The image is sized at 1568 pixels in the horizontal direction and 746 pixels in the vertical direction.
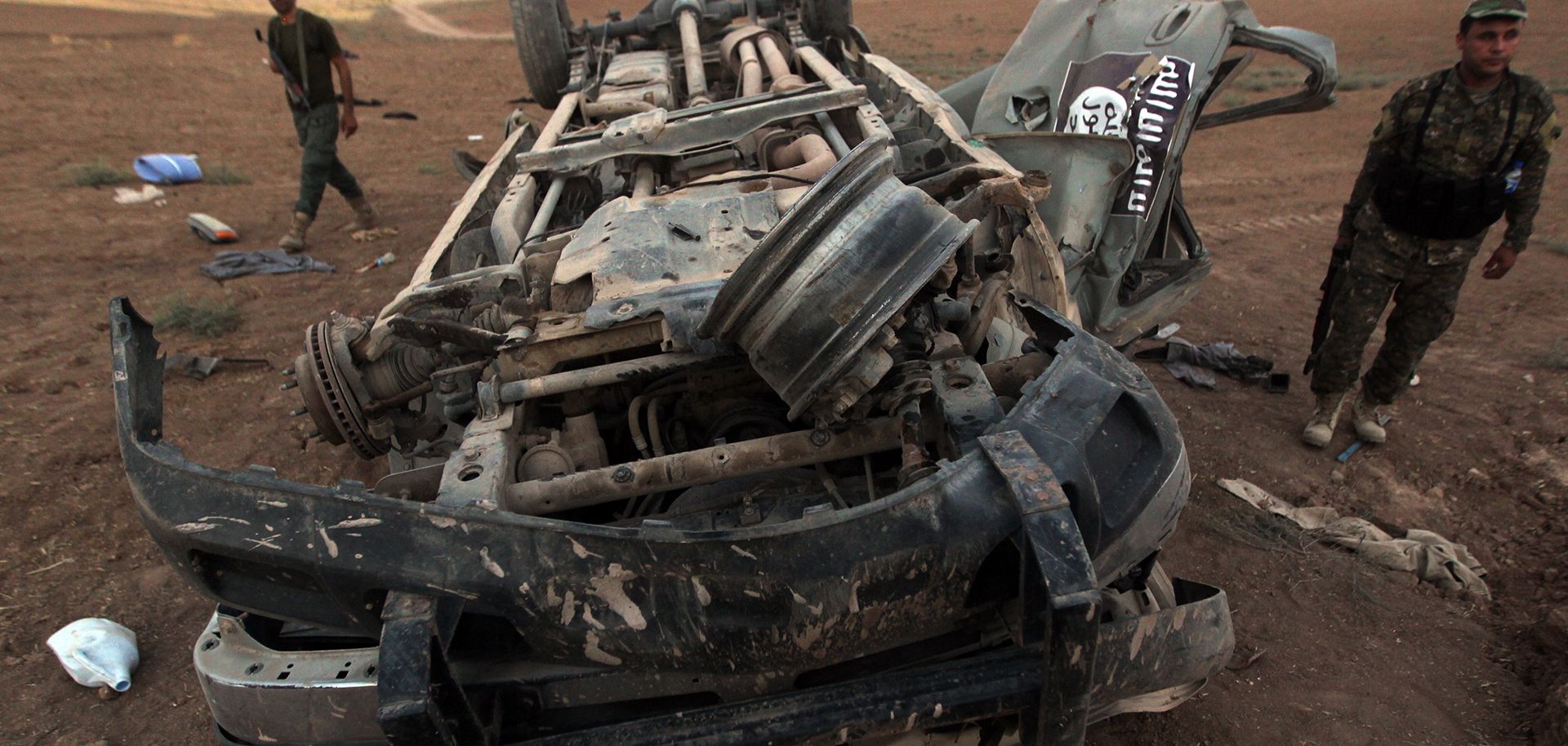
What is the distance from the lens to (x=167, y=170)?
9578 mm

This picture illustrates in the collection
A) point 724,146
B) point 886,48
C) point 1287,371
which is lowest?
point 886,48

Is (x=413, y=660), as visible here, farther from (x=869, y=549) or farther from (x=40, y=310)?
(x=40, y=310)

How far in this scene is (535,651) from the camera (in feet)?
6.27

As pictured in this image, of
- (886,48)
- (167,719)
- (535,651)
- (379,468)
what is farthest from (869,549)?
(886,48)

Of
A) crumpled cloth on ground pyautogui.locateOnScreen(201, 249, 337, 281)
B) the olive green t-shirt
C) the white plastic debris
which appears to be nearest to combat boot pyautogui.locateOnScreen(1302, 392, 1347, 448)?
the white plastic debris

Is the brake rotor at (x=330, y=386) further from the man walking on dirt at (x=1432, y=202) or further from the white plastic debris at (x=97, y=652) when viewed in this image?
the man walking on dirt at (x=1432, y=202)

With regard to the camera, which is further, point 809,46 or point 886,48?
point 886,48

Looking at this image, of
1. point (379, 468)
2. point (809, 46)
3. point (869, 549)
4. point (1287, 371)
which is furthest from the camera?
point (809, 46)

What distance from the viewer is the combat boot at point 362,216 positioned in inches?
316

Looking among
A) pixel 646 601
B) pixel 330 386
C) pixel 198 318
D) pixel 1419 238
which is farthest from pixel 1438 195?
pixel 198 318

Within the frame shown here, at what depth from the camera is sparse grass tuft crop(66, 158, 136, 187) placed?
9.44 m

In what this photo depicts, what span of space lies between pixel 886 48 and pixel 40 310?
16433mm

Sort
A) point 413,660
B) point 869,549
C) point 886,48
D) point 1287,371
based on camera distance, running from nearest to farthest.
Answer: point 413,660, point 869,549, point 1287,371, point 886,48

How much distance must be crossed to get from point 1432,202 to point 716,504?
344 cm
